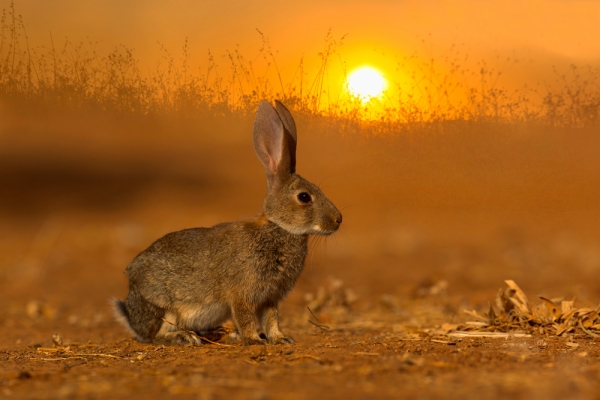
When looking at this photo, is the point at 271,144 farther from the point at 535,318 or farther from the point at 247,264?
the point at 535,318

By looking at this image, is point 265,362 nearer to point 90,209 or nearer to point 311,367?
point 311,367

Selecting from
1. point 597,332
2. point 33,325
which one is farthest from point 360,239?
point 597,332

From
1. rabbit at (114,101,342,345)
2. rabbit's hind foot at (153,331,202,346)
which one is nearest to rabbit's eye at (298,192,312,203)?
rabbit at (114,101,342,345)

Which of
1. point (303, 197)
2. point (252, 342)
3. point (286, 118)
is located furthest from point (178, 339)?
point (286, 118)

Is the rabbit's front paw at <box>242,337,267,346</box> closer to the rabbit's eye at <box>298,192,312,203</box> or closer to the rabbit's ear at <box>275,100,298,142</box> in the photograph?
the rabbit's eye at <box>298,192,312,203</box>

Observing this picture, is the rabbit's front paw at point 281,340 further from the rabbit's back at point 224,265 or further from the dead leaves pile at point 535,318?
the dead leaves pile at point 535,318

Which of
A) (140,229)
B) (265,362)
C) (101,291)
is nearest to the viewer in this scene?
(265,362)
